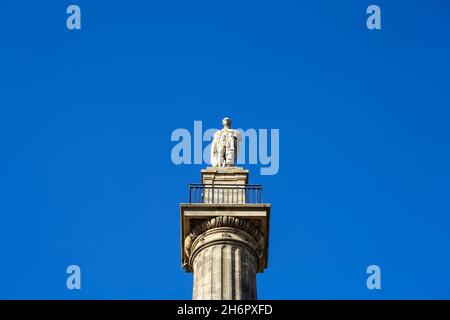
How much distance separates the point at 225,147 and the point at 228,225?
3.94 m

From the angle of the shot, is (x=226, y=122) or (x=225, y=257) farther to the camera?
(x=226, y=122)

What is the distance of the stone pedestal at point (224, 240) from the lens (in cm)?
2845

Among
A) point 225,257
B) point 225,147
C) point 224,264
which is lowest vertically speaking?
point 224,264

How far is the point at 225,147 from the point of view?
3272 centimetres

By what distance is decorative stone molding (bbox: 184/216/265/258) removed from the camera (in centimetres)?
2952

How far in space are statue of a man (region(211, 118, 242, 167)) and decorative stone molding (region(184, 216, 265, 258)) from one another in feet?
10.3

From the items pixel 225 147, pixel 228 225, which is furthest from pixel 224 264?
pixel 225 147

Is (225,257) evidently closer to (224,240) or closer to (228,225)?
(224,240)

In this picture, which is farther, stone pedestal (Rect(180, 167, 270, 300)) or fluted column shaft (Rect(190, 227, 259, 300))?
stone pedestal (Rect(180, 167, 270, 300))

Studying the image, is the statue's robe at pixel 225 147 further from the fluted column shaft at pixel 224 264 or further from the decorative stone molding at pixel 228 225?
the fluted column shaft at pixel 224 264

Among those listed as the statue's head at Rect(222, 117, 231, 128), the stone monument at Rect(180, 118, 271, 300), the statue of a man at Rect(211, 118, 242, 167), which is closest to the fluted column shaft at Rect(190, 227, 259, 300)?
the stone monument at Rect(180, 118, 271, 300)

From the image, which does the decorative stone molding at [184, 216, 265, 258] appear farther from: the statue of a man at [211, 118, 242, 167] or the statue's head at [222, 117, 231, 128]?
the statue's head at [222, 117, 231, 128]
